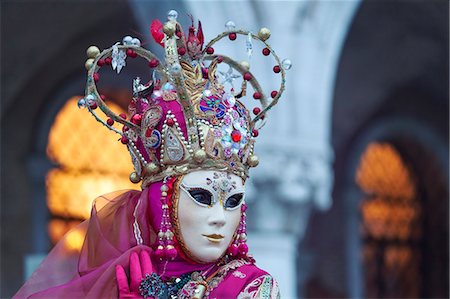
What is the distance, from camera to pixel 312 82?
5.75m

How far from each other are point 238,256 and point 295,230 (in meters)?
2.91

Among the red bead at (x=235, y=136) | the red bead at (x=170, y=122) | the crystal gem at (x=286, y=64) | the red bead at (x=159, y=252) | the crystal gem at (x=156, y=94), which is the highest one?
the crystal gem at (x=286, y=64)

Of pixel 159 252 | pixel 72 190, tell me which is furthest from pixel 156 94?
pixel 72 190

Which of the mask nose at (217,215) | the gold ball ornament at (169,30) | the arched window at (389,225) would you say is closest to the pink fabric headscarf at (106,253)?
the mask nose at (217,215)

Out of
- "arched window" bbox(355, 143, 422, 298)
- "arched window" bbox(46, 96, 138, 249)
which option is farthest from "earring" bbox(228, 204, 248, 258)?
"arched window" bbox(355, 143, 422, 298)

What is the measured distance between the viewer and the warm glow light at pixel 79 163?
7324 mm

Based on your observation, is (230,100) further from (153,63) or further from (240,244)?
(240,244)

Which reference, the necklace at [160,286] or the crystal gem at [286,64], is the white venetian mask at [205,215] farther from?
the crystal gem at [286,64]

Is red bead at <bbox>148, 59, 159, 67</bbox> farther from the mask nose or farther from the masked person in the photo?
the mask nose

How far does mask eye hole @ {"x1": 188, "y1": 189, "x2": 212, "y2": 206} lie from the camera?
2732 mm

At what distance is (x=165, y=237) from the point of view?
2723mm

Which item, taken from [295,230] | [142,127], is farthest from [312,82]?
[142,127]

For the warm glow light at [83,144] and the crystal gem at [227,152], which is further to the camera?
the warm glow light at [83,144]

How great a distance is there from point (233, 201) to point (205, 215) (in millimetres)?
87
